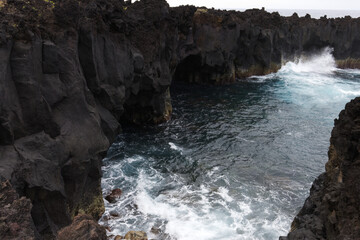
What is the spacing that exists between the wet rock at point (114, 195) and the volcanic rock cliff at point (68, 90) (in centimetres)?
133

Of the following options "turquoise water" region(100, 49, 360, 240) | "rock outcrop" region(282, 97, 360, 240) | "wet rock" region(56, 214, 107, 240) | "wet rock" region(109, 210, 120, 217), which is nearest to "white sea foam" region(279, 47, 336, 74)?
"turquoise water" region(100, 49, 360, 240)

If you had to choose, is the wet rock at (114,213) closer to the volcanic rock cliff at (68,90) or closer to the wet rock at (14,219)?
the volcanic rock cliff at (68,90)

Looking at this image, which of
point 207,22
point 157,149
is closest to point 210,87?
point 207,22

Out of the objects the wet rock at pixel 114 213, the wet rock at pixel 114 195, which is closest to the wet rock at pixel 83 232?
the wet rock at pixel 114 213

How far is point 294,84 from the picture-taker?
54250 mm

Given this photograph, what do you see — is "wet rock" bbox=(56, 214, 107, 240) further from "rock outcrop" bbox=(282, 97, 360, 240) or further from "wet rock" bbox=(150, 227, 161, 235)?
"wet rock" bbox=(150, 227, 161, 235)

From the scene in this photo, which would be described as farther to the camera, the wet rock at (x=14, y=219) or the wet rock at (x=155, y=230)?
the wet rock at (x=155, y=230)

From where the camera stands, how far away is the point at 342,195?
9953 millimetres

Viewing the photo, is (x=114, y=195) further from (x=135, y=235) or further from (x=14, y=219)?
(x=14, y=219)

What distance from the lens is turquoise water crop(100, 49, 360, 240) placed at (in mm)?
19016

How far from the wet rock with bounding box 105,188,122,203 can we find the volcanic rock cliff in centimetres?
133

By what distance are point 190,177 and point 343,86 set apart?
4209cm

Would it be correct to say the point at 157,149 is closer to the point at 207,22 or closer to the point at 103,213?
the point at 103,213

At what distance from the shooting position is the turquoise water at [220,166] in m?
19.0
